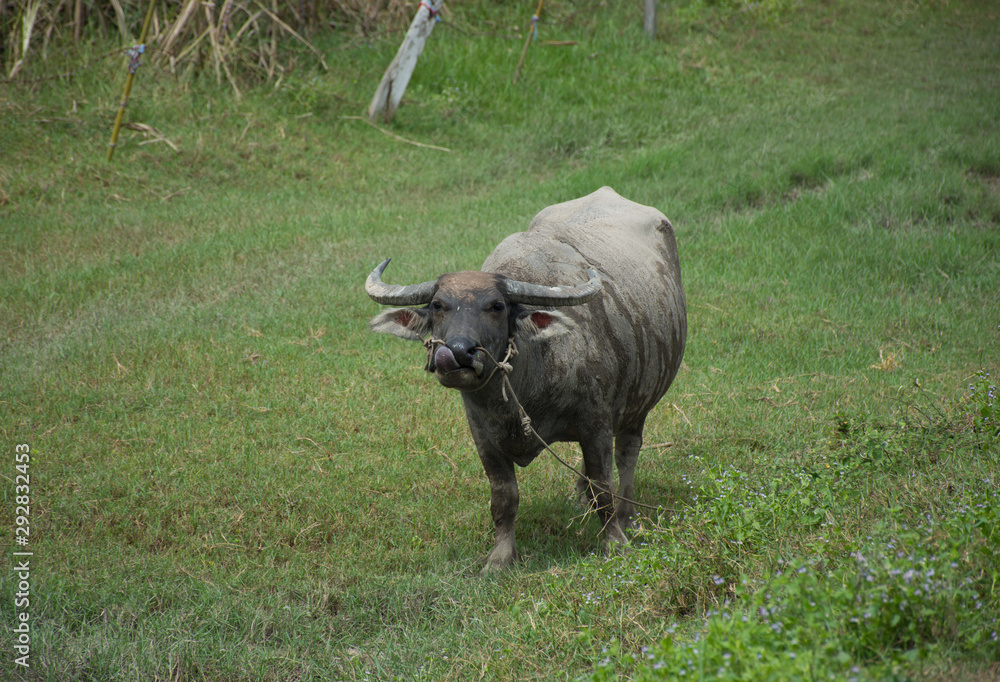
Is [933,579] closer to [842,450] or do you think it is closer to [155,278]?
[842,450]

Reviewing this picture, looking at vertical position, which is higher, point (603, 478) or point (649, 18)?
point (649, 18)

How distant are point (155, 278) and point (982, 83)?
1131cm

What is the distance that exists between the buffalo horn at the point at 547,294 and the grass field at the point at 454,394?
1.01 meters

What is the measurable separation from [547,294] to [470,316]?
382 mm

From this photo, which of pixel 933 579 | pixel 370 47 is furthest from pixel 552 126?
pixel 933 579

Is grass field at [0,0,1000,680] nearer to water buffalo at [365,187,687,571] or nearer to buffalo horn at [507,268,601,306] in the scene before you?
water buffalo at [365,187,687,571]

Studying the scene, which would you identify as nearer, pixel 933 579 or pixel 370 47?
pixel 933 579

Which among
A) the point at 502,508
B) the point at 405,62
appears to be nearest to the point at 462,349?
the point at 502,508

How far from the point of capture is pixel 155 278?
7.44 m

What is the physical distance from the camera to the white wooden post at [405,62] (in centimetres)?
1110

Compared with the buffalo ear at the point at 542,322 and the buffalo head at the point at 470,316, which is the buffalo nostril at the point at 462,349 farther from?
the buffalo ear at the point at 542,322

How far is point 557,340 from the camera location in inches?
154

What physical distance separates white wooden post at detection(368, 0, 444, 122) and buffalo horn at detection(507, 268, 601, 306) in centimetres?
832

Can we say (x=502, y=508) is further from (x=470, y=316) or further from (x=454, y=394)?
(x=454, y=394)
